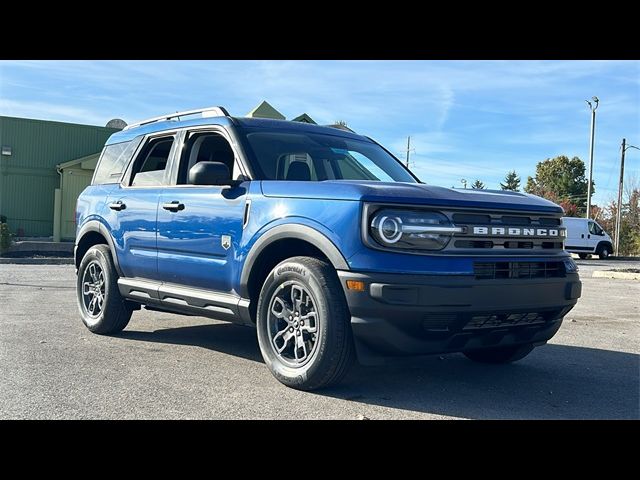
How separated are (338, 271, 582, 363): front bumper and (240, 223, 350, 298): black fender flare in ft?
0.36

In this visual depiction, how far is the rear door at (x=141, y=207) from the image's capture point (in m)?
5.95

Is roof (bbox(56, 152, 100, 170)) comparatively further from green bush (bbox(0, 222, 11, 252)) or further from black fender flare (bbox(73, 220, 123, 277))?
black fender flare (bbox(73, 220, 123, 277))

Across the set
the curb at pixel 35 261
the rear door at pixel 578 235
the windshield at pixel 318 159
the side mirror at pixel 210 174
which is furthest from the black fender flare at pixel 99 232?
the rear door at pixel 578 235

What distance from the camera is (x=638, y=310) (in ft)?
33.0

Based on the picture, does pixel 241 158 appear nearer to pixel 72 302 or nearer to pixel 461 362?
pixel 461 362

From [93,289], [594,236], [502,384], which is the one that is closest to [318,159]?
[502,384]

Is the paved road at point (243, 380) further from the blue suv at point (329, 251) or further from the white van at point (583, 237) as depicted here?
the white van at point (583, 237)

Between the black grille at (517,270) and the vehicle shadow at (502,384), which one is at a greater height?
the black grille at (517,270)

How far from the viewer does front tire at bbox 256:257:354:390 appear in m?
4.28

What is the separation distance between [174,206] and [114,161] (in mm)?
1810

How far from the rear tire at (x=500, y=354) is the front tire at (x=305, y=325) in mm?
1682
